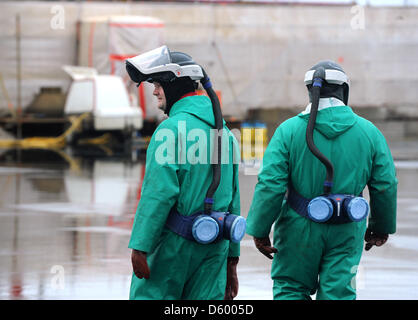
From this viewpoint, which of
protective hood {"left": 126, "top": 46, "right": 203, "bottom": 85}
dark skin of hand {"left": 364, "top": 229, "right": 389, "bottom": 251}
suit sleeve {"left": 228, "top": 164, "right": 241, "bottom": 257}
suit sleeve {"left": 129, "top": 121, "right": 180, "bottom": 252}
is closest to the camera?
suit sleeve {"left": 129, "top": 121, "right": 180, "bottom": 252}

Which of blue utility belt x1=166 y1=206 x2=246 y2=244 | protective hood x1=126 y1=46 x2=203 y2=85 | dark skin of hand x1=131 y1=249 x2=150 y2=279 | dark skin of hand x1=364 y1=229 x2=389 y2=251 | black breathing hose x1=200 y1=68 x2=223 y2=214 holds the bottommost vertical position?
dark skin of hand x1=364 y1=229 x2=389 y2=251

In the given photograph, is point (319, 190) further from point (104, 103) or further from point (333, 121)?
point (104, 103)

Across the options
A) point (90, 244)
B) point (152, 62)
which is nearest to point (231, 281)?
point (152, 62)

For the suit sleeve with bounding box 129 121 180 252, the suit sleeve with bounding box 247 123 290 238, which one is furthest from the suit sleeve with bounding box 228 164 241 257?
the suit sleeve with bounding box 129 121 180 252

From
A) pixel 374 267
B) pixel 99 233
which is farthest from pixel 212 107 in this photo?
pixel 99 233

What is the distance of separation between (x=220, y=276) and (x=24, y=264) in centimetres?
428

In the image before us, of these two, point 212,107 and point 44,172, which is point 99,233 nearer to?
point 212,107

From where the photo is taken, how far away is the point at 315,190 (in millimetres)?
5488

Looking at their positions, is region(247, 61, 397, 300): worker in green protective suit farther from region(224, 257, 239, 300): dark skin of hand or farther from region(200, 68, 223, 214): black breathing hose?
region(200, 68, 223, 214): black breathing hose

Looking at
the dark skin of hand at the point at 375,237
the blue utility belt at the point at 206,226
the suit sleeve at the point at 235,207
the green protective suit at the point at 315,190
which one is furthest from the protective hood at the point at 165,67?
the dark skin of hand at the point at 375,237

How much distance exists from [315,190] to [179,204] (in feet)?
3.15

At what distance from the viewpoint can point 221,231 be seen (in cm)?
486

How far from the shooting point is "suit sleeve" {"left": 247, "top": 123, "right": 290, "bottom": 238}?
5.44 meters

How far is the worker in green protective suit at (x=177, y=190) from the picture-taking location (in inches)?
187
